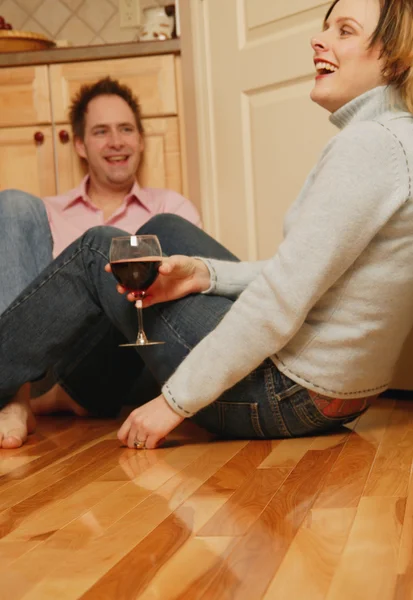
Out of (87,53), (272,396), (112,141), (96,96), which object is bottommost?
(272,396)

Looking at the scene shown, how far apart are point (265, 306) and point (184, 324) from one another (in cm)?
23

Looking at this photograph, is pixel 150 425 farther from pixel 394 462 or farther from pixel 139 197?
pixel 139 197

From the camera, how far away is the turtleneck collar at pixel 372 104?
56.8 inches

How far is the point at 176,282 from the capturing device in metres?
1.58

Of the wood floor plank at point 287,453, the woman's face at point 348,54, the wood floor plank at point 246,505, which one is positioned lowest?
the wood floor plank at point 287,453

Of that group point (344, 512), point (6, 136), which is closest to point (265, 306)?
point (344, 512)

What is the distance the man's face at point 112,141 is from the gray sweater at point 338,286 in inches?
51.6

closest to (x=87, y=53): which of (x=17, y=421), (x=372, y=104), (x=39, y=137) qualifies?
(x=39, y=137)

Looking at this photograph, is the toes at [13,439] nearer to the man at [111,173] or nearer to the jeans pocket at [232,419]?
the jeans pocket at [232,419]

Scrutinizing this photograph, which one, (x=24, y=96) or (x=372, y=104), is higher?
(x=24, y=96)

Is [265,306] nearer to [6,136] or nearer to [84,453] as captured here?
[84,453]

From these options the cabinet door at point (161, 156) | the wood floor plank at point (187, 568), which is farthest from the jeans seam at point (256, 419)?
the cabinet door at point (161, 156)

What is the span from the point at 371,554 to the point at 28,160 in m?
2.33

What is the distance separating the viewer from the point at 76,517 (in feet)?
3.78
